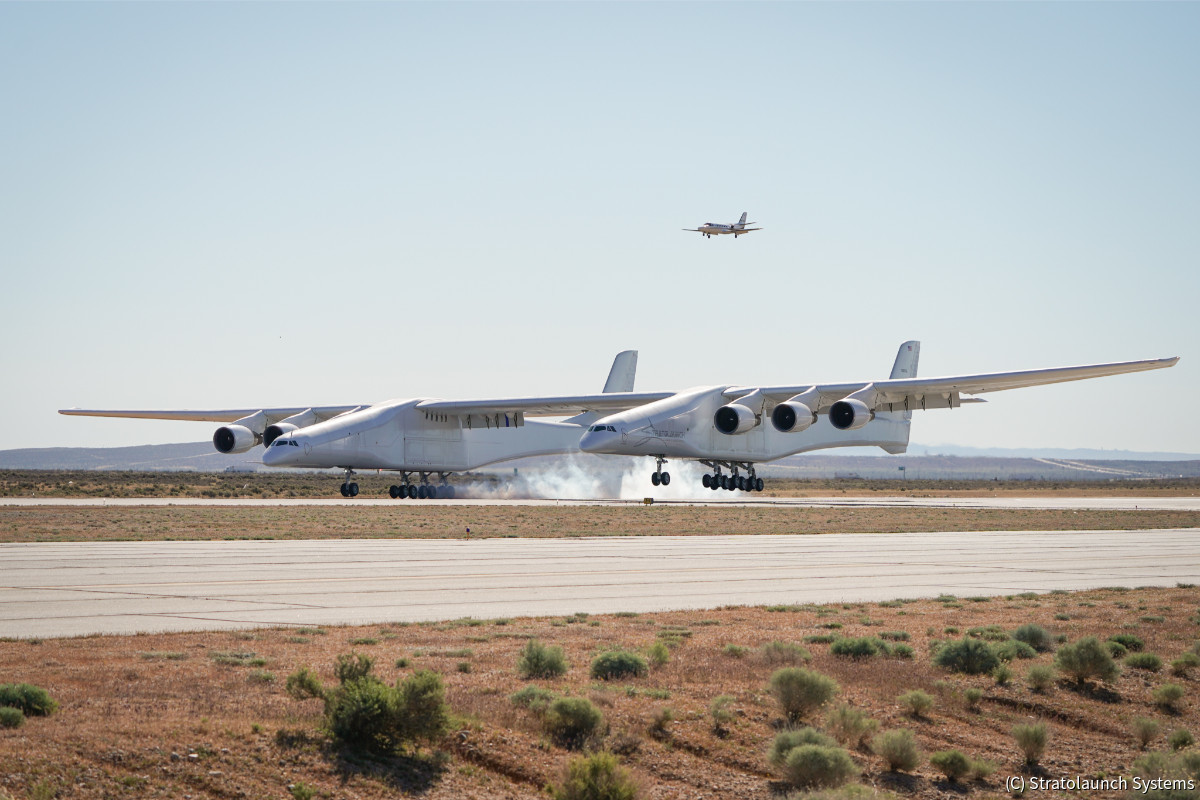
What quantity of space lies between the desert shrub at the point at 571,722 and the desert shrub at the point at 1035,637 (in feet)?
22.1

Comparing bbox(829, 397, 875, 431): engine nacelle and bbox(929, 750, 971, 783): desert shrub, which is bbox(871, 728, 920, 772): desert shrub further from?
bbox(829, 397, 875, 431): engine nacelle

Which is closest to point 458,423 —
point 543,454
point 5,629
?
point 543,454

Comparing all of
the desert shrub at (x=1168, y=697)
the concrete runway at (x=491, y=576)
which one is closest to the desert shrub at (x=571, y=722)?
the concrete runway at (x=491, y=576)

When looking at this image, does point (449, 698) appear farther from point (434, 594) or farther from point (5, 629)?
point (434, 594)

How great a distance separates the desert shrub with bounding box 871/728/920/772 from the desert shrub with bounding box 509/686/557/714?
261cm

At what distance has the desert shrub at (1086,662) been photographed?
11.8 metres

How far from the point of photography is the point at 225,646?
38.4 ft

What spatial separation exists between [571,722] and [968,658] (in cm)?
510

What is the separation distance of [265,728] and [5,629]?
19.2 feet

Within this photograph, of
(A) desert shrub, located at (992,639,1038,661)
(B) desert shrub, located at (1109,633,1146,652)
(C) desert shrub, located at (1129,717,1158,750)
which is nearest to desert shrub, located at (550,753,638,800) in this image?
(C) desert shrub, located at (1129,717,1158,750)

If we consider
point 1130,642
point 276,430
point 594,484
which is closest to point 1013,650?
point 1130,642

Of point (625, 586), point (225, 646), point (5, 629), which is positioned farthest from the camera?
point (625, 586)

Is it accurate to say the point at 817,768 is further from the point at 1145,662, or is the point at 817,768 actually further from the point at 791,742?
the point at 1145,662

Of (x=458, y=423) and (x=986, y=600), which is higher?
(x=458, y=423)
